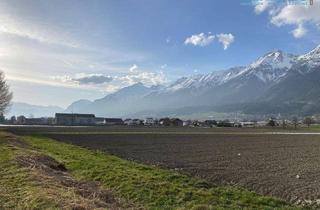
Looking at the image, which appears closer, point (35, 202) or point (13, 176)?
point (35, 202)

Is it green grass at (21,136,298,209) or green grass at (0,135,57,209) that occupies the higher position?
green grass at (0,135,57,209)

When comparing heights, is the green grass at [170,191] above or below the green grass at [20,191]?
below

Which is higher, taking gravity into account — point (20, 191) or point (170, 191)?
point (20, 191)

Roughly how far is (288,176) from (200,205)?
9264 millimetres

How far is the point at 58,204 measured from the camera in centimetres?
1222

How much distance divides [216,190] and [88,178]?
6508mm

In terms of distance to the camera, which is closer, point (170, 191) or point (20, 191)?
point (20, 191)

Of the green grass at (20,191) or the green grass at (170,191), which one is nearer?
the green grass at (20,191)

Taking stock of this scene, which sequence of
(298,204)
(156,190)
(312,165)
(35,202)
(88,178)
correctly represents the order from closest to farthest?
(35,202) < (298,204) < (156,190) < (88,178) < (312,165)

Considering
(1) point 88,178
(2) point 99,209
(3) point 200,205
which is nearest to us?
(2) point 99,209

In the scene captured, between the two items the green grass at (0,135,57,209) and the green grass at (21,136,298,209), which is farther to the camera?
the green grass at (21,136,298,209)

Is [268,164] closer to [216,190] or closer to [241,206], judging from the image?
[216,190]

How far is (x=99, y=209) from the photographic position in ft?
38.2

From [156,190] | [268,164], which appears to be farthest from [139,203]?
[268,164]
